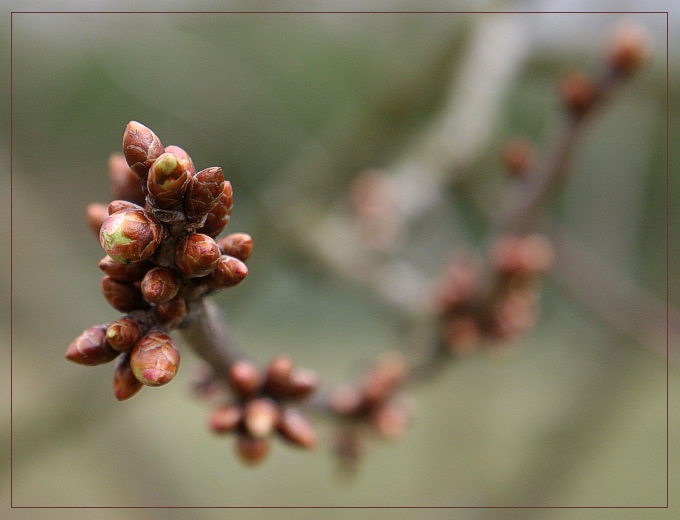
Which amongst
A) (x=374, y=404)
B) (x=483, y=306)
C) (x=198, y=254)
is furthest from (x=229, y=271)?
(x=483, y=306)

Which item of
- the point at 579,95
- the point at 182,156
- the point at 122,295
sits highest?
the point at 579,95

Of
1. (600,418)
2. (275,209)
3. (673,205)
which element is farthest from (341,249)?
(673,205)

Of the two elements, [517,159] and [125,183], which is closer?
[125,183]

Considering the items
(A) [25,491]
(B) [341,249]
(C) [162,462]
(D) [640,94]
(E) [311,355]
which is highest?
(D) [640,94]

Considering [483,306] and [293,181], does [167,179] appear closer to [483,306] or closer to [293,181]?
[483,306]

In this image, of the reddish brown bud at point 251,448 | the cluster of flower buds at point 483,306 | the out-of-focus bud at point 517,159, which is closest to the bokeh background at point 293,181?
the out-of-focus bud at point 517,159

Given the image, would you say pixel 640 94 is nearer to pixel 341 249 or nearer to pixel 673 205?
pixel 341 249

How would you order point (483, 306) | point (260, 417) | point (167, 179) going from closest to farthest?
1. point (167, 179)
2. point (260, 417)
3. point (483, 306)

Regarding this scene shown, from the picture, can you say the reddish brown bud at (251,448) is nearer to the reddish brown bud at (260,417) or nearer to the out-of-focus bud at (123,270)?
the reddish brown bud at (260,417)
